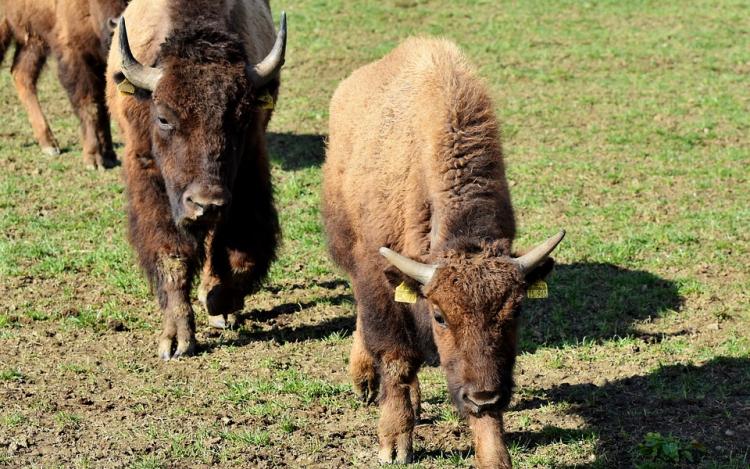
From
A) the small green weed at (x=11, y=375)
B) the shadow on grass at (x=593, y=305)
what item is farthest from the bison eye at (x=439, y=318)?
the small green weed at (x=11, y=375)

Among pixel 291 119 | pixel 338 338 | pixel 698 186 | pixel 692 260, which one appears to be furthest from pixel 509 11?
pixel 338 338

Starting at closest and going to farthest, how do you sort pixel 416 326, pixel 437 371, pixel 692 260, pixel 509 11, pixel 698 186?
pixel 416 326 → pixel 437 371 → pixel 692 260 → pixel 698 186 → pixel 509 11

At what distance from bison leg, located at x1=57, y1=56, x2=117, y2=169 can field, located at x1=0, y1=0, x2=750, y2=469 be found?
1.14 feet

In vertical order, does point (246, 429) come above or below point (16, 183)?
above

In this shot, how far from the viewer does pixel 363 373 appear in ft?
21.5

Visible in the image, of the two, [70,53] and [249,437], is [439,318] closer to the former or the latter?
[249,437]

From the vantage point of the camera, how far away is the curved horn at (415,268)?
4.96m

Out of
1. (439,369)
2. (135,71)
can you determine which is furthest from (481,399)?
(135,71)

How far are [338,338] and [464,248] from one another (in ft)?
9.54

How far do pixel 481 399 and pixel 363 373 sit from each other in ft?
6.15

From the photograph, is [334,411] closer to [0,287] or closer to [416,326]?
[416,326]

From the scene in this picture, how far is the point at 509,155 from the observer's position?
12.0m

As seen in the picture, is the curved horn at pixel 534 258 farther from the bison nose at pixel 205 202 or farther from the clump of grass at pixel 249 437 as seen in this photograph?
the bison nose at pixel 205 202

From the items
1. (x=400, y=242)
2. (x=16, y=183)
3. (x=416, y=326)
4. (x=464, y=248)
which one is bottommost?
(x=16, y=183)
